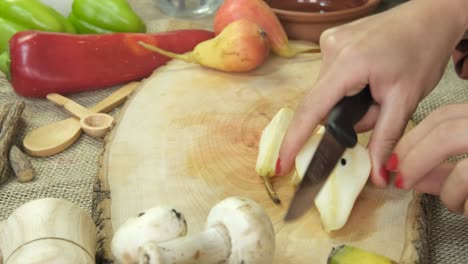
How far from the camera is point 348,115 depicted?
697 mm

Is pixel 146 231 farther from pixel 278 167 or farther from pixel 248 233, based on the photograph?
pixel 278 167

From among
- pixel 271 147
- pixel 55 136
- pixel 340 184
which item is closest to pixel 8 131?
pixel 55 136

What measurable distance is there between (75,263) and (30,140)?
50 cm

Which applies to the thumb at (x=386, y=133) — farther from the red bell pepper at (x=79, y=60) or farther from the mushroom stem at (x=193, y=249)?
the red bell pepper at (x=79, y=60)

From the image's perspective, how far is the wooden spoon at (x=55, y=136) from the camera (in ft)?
3.22

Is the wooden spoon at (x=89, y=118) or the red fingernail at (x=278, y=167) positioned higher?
the red fingernail at (x=278, y=167)

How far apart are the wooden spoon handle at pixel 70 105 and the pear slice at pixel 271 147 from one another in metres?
0.40

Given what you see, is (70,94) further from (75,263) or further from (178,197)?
(75,263)

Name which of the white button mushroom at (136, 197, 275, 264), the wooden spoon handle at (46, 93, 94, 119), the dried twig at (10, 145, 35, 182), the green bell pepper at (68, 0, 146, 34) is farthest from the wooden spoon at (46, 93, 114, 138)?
the white button mushroom at (136, 197, 275, 264)

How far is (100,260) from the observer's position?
2.21 feet

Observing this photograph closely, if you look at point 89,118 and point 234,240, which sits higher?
point 234,240

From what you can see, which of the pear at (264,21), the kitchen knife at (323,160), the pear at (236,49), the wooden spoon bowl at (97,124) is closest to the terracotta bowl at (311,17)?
the pear at (264,21)

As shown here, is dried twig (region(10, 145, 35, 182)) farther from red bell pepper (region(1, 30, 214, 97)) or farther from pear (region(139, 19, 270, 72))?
pear (region(139, 19, 270, 72))

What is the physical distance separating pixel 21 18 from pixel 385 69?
87 cm
